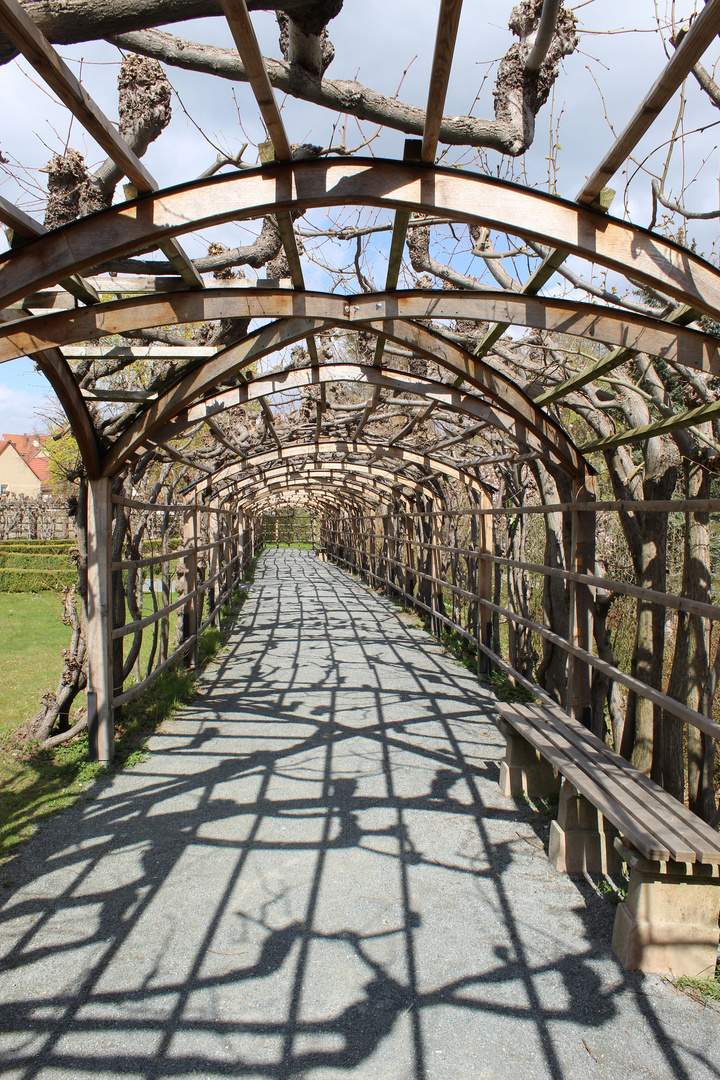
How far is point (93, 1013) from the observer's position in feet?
7.82

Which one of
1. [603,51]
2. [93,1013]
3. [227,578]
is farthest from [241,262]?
[227,578]

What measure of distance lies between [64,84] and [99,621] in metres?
3.54

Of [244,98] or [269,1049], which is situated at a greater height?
[244,98]

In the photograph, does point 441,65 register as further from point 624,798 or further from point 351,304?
point 624,798

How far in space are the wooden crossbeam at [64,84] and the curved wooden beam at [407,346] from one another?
1.62 m

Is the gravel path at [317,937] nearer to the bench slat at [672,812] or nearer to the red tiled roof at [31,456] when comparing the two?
the bench slat at [672,812]

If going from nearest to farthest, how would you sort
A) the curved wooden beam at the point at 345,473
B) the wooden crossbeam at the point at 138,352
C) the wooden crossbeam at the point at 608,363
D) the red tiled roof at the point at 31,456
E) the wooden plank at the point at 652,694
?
the wooden plank at the point at 652,694 → the wooden crossbeam at the point at 608,363 → the wooden crossbeam at the point at 138,352 → the curved wooden beam at the point at 345,473 → the red tiled roof at the point at 31,456

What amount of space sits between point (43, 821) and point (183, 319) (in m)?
2.79

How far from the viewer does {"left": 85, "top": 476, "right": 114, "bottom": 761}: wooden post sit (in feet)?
15.7

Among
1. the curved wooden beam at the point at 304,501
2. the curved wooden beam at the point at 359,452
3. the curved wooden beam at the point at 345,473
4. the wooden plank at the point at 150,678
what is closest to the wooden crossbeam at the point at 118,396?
the wooden plank at the point at 150,678

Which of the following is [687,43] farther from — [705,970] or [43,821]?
[43,821]

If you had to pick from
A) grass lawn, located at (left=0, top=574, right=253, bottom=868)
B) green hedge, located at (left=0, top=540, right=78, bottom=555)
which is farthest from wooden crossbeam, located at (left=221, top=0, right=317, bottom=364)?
green hedge, located at (left=0, top=540, right=78, bottom=555)

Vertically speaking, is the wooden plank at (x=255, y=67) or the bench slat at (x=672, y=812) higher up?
the wooden plank at (x=255, y=67)

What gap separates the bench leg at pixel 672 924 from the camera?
2596 millimetres
